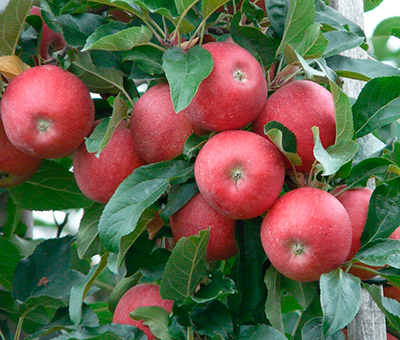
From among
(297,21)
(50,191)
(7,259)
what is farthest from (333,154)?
(7,259)

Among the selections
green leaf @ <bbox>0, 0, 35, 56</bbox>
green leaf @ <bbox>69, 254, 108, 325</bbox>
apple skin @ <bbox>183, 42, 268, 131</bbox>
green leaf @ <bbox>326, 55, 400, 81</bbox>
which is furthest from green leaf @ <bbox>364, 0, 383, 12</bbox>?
green leaf @ <bbox>69, 254, 108, 325</bbox>

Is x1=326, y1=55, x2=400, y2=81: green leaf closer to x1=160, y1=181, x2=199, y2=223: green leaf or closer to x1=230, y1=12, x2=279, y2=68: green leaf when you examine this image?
x1=230, y1=12, x2=279, y2=68: green leaf

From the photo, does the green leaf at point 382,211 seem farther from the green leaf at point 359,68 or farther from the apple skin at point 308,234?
the green leaf at point 359,68

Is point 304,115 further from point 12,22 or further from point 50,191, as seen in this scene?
point 50,191

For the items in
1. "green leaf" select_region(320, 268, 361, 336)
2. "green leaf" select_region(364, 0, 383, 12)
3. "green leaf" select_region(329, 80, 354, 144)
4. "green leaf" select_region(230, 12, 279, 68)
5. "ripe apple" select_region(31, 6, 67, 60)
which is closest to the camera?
"green leaf" select_region(320, 268, 361, 336)

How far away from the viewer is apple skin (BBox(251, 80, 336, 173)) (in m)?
1.04

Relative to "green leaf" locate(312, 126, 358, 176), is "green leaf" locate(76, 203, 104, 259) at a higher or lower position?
lower

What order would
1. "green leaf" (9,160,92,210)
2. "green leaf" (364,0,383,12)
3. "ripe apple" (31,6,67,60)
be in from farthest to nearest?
"green leaf" (364,0,383,12) → "green leaf" (9,160,92,210) → "ripe apple" (31,6,67,60)

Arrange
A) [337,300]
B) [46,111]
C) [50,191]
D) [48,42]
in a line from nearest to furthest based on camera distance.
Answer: [337,300]
[46,111]
[48,42]
[50,191]

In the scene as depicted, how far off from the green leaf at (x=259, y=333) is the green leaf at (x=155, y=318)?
0.46ft

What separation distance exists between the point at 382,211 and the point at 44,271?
85 cm

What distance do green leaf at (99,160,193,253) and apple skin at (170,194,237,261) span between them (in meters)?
0.06

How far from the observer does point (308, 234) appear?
36.5 inches

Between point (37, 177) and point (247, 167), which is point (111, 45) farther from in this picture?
point (37, 177)
